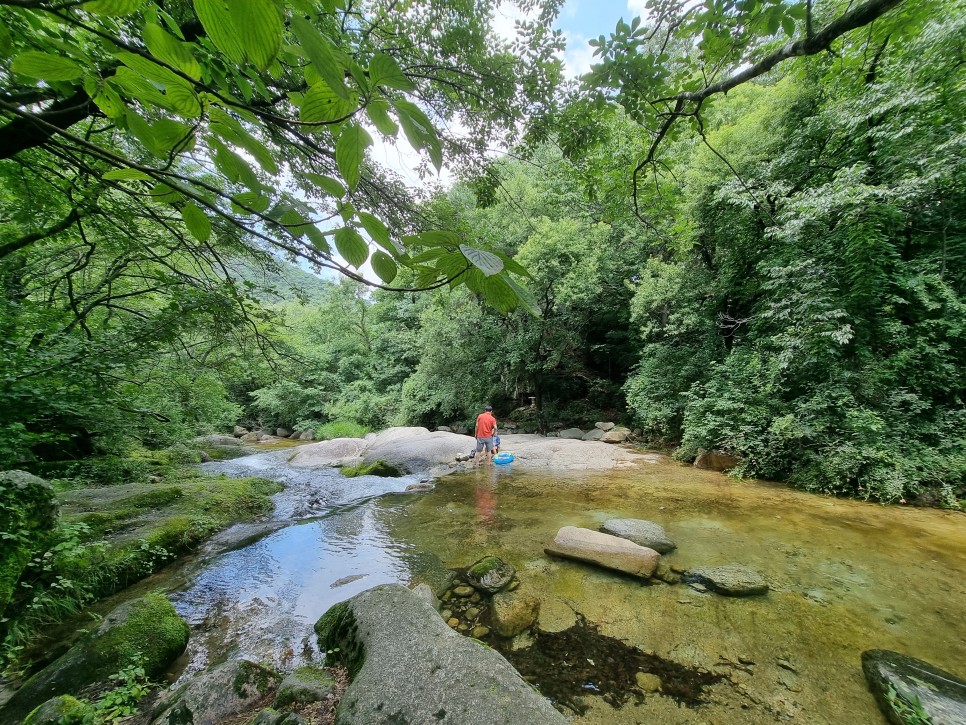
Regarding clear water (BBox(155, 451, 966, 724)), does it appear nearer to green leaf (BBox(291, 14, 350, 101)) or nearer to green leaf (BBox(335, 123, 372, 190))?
green leaf (BBox(335, 123, 372, 190))

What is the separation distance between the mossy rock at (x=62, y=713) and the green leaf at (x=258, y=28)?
2.82m

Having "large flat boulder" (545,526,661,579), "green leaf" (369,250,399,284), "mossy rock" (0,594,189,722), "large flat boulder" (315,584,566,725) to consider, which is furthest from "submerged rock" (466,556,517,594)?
"green leaf" (369,250,399,284)

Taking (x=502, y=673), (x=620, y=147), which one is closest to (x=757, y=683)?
(x=502, y=673)

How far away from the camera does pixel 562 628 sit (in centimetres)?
282

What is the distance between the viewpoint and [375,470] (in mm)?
8484

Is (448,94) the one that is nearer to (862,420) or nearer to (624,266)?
(862,420)

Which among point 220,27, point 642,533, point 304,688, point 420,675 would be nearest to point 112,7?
point 220,27

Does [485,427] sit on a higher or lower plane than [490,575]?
higher

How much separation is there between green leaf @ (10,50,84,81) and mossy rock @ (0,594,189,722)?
2.93m

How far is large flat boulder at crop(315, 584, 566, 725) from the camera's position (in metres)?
1.67

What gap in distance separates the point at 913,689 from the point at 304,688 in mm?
3343

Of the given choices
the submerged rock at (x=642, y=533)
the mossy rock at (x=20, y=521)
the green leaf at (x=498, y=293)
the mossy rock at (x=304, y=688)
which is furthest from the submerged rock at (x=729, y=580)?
the mossy rock at (x=20, y=521)

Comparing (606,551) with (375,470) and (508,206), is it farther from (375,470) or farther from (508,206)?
(375,470)

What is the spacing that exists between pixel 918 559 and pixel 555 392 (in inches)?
481
